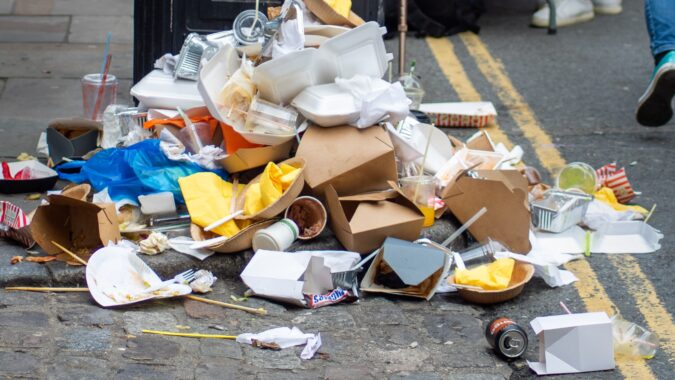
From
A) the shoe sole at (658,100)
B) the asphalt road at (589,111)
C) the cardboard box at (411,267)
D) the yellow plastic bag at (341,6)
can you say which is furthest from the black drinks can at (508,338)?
the shoe sole at (658,100)

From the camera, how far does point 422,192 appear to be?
4656mm

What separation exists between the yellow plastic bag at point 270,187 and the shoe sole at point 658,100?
2.37m

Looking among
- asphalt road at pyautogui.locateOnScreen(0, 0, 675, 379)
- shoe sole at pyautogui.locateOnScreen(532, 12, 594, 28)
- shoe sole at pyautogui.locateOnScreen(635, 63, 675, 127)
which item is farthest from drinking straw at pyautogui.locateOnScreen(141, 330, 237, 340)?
shoe sole at pyautogui.locateOnScreen(532, 12, 594, 28)

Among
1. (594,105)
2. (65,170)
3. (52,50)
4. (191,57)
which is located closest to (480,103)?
(594,105)

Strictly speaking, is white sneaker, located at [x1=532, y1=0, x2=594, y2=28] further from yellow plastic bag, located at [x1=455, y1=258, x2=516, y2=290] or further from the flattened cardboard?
yellow plastic bag, located at [x1=455, y1=258, x2=516, y2=290]

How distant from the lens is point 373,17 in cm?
570

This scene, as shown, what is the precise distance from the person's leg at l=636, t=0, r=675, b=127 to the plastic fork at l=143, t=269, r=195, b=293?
2925mm

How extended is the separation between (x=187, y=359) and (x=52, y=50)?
4.46 metres

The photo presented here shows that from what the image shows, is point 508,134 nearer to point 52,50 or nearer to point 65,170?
point 65,170

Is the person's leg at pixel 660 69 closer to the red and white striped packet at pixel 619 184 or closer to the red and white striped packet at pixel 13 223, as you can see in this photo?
the red and white striped packet at pixel 619 184

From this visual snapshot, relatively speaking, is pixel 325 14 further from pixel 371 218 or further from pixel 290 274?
pixel 290 274

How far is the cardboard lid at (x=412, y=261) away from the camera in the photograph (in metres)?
4.11

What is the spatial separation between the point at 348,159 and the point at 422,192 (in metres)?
0.40

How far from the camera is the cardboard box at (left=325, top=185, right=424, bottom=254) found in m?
4.27
